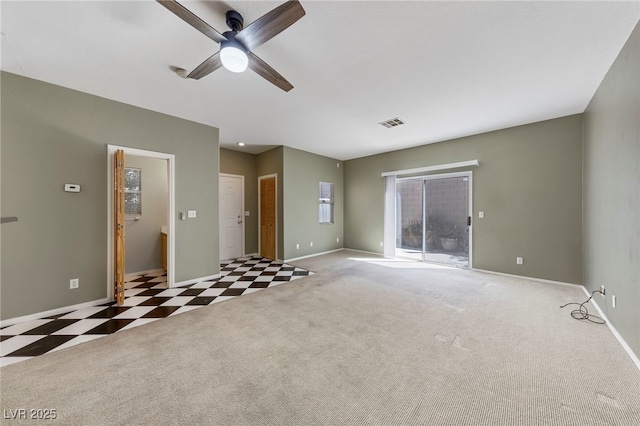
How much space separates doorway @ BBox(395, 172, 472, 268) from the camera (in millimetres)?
4754

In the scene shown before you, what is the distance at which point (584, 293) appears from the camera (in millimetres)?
3275

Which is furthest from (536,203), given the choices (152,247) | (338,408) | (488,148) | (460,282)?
(152,247)

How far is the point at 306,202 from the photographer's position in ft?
19.0

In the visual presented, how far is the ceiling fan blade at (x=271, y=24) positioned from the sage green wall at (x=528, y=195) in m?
4.45

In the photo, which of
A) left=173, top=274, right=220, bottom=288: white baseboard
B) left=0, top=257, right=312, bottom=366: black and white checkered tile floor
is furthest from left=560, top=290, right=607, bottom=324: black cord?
A: left=173, top=274, right=220, bottom=288: white baseboard

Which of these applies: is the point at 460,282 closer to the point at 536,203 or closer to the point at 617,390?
the point at 536,203

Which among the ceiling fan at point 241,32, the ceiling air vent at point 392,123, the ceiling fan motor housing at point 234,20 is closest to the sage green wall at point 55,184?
the ceiling fan at point 241,32

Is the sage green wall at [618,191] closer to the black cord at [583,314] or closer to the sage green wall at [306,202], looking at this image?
the black cord at [583,314]

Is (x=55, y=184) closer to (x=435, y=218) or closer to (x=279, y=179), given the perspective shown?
(x=279, y=179)

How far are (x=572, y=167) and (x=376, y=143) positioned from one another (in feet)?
10.7

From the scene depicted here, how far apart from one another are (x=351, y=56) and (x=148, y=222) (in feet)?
15.2

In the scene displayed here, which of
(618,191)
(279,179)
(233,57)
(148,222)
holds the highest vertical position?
(233,57)

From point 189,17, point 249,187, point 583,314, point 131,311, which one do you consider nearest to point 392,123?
point 189,17

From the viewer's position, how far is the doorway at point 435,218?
4.75 metres
